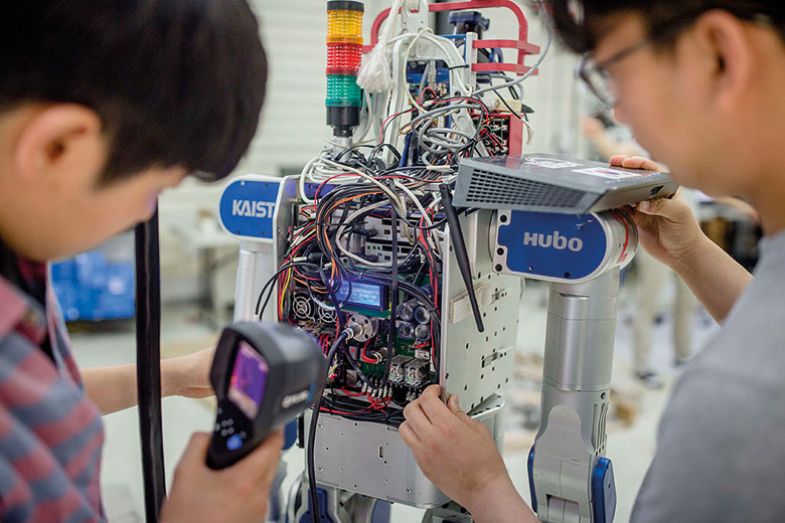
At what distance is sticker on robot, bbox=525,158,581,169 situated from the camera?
1.21m

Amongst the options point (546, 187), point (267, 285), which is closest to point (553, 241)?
point (546, 187)

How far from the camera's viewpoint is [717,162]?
718mm

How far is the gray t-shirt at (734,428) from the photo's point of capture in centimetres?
61

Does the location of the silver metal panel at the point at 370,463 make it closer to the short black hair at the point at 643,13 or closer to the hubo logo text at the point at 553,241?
the hubo logo text at the point at 553,241

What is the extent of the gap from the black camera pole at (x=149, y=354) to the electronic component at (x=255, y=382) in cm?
33

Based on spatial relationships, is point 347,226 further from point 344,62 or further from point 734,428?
point 734,428

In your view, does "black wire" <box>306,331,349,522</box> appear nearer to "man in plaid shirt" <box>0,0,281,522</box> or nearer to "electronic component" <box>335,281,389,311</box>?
"electronic component" <box>335,281,389,311</box>

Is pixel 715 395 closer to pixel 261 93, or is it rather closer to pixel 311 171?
→ pixel 261 93

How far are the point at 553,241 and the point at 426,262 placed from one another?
9.4 inches

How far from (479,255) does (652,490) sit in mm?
635

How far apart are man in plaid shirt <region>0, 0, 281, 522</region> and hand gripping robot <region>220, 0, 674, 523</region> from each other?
54cm

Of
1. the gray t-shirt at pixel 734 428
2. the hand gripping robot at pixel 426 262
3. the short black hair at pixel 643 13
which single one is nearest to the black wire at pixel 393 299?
the hand gripping robot at pixel 426 262

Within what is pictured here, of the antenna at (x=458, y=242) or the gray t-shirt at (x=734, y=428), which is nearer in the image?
the gray t-shirt at (x=734, y=428)

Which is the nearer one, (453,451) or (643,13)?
(643,13)
